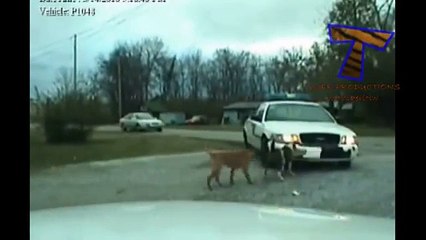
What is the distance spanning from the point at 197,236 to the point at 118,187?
97.4 inches

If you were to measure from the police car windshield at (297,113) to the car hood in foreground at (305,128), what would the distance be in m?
0.03

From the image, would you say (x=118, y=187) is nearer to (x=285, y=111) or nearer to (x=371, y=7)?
(x=285, y=111)

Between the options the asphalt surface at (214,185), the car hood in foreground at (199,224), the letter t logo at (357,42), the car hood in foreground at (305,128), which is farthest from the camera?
the car hood in foreground at (305,128)

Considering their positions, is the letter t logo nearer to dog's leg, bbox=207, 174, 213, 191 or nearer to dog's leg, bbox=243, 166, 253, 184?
dog's leg, bbox=243, 166, 253, 184


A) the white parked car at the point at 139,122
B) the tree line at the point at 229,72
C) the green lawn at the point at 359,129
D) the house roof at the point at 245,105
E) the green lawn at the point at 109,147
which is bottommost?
the green lawn at the point at 109,147

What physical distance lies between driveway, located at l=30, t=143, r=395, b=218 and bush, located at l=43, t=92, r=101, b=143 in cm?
23

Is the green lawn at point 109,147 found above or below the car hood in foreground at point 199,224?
above

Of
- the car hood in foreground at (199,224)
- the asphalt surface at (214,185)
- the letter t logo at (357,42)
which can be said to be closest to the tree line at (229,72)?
the letter t logo at (357,42)

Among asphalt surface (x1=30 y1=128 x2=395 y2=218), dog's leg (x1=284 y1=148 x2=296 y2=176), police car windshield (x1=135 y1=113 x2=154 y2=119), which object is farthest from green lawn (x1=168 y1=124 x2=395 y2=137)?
dog's leg (x1=284 y1=148 x2=296 y2=176)

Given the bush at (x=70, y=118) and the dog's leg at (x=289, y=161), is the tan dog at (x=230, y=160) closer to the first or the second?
the dog's leg at (x=289, y=161)

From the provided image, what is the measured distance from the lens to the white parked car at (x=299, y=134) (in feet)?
13.6

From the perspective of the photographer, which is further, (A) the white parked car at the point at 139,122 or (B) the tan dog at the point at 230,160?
(B) the tan dog at the point at 230,160

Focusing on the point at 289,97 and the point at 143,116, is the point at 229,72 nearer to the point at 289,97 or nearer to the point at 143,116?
the point at 289,97
